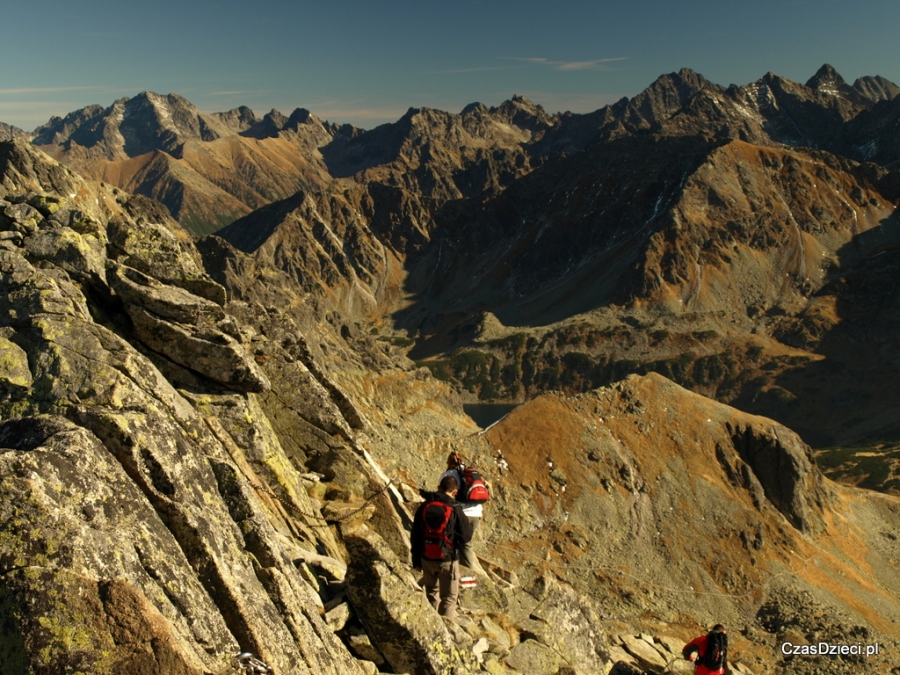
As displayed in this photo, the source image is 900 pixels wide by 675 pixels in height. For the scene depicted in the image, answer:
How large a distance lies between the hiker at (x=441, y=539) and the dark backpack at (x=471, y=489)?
0.65 metres

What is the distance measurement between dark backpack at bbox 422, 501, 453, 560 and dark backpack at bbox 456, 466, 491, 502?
5.07 feet

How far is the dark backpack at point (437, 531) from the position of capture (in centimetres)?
1652

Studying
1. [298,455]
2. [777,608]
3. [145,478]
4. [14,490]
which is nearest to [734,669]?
[777,608]

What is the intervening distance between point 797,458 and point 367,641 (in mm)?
57731

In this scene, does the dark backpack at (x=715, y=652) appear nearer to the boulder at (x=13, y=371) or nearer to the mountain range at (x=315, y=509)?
the mountain range at (x=315, y=509)

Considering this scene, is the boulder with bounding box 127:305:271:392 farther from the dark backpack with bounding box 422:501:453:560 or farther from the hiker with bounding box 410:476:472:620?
the dark backpack with bounding box 422:501:453:560

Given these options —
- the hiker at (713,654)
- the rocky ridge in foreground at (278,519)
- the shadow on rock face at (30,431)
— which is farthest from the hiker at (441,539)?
the shadow on rock face at (30,431)

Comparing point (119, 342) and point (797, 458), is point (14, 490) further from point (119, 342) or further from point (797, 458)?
point (797, 458)

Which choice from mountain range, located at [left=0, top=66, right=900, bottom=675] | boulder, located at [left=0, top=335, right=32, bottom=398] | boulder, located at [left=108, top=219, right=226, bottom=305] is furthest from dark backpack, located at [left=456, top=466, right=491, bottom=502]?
boulder, located at [left=108, top=219, right=226, bottom=305]

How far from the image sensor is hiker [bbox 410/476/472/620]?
54.6 feet

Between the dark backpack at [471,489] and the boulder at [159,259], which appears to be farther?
the boulder at [159,259]

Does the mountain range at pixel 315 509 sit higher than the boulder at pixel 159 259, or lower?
lower

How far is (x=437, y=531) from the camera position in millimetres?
16719

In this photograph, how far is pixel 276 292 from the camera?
536ft
